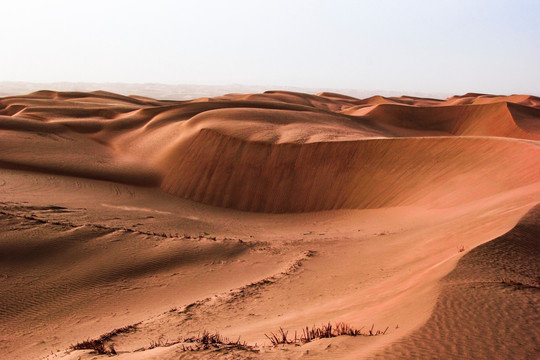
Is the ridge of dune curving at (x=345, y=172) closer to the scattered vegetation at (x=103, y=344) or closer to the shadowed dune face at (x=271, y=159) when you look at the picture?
the shadowed dune face at (x=271, y=159)

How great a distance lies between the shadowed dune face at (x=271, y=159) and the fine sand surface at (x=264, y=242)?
0.07 metres

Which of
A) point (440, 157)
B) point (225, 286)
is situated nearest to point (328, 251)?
point (225, 286)

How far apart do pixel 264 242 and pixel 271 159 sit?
653cm

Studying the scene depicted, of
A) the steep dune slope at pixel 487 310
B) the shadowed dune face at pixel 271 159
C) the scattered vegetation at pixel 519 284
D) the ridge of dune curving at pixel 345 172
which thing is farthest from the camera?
the shadowed dune face at pixel 271 159

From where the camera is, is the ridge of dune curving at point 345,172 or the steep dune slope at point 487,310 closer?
the steep dune slope at point 487,310

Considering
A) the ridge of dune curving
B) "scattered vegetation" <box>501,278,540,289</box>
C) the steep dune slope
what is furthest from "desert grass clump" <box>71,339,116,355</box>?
the ridge of dune curving

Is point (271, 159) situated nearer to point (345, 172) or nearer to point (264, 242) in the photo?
point (345, 172)

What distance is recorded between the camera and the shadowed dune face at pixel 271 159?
12.7 metres

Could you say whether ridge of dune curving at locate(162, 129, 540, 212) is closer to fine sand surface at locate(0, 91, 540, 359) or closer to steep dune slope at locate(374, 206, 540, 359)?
fine sand surface at locate(0, 91, 540, 359)

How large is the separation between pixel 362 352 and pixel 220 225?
8866 mm

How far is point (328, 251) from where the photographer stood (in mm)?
9109

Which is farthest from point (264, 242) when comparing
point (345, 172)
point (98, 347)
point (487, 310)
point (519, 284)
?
point (487, 310)

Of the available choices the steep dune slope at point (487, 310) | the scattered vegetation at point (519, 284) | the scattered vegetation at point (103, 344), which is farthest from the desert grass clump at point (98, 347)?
the scattered vegetation at point (519, 284)

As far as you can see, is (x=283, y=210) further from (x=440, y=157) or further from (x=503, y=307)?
(x=503, y=307)
